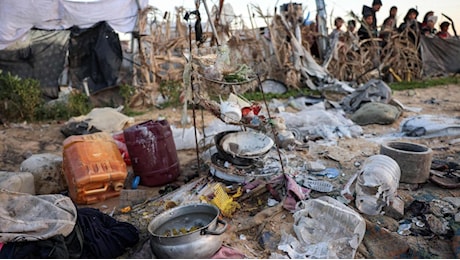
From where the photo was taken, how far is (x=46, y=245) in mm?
2336

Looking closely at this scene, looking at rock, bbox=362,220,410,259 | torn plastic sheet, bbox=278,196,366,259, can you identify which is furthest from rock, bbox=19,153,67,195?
rock, bbox=362,220,410,259

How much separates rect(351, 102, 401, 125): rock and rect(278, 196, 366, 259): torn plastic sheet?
4.01 meters

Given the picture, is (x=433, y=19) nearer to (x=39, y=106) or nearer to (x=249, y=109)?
(x=249, y=109)

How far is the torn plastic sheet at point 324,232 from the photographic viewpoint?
2572 millimetres

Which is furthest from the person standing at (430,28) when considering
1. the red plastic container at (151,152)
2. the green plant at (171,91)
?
the red plastic container at (151,152)

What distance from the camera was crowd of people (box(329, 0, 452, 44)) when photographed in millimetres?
10828

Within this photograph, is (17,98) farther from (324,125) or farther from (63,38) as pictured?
(324,125)

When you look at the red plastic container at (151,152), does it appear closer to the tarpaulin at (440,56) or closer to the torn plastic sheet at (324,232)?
the torn plastic sheet at (324,232)

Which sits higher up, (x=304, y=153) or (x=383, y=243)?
(x=383, y=243)

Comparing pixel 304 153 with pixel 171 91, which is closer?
pixel 304 153

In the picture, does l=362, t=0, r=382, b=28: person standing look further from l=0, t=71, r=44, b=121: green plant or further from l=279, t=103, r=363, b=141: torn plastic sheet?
l=0, t=71, r=44, b=121: green plant

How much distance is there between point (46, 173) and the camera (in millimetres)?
3990

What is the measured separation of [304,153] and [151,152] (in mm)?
2095

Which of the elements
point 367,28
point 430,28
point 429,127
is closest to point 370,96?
point 429,127
